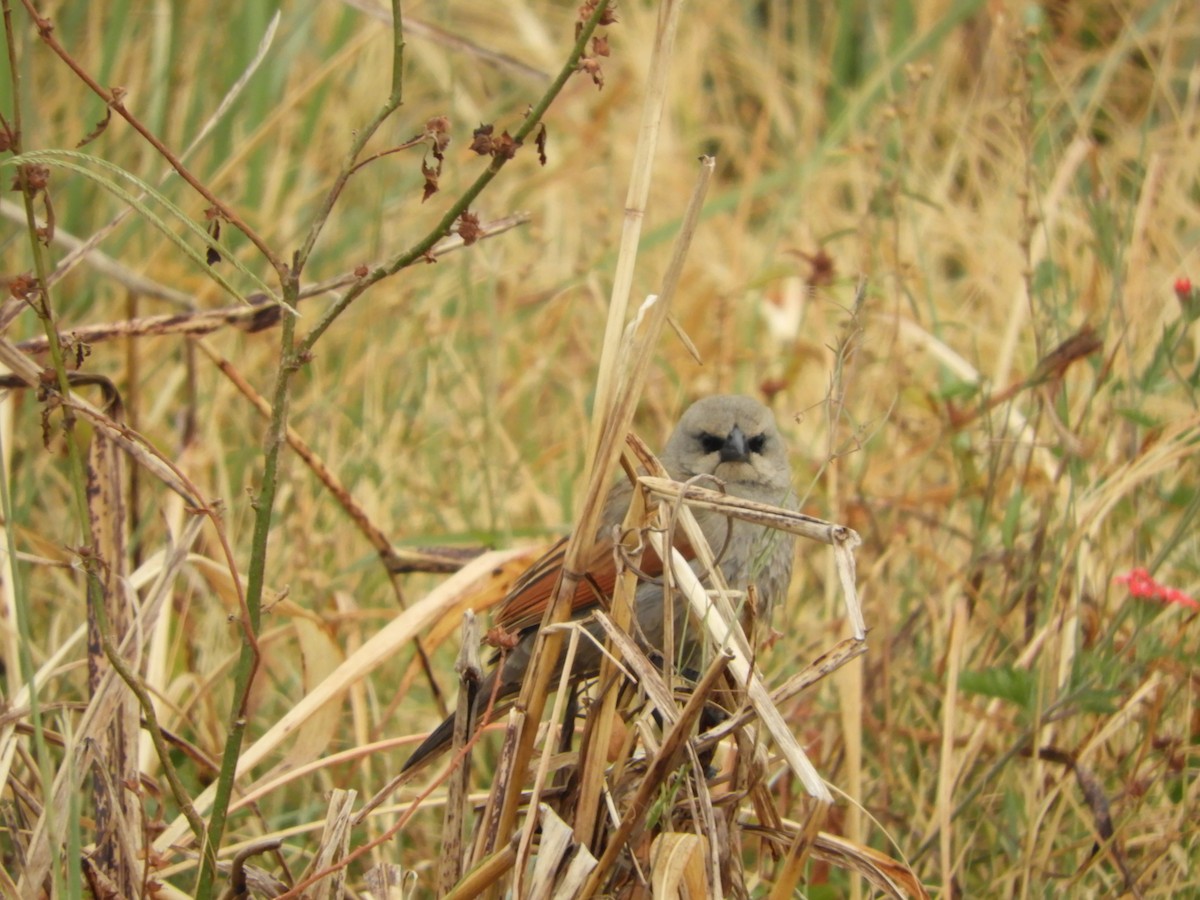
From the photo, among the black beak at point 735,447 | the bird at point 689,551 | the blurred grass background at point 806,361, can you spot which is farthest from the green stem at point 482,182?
the black beak at point 735,447

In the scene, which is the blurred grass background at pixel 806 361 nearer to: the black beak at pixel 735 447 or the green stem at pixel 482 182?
the black beak at pixel 735 447

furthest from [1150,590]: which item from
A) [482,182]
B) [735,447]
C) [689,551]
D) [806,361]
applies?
[806,361]

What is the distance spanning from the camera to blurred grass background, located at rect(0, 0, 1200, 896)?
297 centimetres

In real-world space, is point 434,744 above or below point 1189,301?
below

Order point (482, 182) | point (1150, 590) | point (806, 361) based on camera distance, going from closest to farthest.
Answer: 1. point (482, 182)
2. point (1150, 590)
3. point (806, 361)

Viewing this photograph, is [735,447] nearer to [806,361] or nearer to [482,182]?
[806,361]

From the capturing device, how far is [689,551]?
316 centimetres

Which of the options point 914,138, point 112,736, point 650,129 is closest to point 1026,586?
point 650,129

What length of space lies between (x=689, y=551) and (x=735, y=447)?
1.32 ft

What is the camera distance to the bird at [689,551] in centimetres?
289

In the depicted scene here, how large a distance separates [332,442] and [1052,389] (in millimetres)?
1988

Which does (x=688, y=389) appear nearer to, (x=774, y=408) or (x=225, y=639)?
(x=774, y=408)

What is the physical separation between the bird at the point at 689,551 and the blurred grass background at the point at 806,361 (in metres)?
0.17

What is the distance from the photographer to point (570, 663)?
2.12 metres
